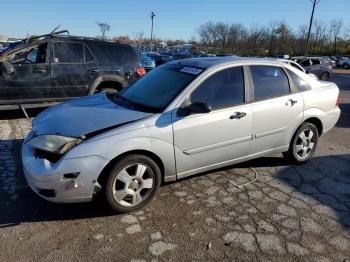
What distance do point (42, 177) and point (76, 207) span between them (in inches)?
26.0

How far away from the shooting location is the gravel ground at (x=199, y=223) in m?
3.32

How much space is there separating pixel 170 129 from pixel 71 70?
15.4ft

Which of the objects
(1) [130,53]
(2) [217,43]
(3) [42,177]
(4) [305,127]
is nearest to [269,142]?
(4) [305,127]

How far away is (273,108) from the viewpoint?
16.2 ft

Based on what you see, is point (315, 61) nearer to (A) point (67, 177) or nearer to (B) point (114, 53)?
(B) point (114, 53)

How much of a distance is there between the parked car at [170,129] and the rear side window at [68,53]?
3325mm

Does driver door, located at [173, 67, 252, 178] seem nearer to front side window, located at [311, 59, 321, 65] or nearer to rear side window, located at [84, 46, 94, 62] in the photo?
rear side window, located at [84, 46, 94, 62]

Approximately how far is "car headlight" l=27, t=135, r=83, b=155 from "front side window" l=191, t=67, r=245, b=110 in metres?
1.45

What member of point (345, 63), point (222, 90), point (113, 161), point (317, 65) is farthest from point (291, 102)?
point (345, 63)

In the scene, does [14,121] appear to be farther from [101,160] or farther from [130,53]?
[101,160]

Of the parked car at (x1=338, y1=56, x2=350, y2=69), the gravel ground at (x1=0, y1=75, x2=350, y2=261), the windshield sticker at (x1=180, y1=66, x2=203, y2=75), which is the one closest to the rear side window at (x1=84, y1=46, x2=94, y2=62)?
the gravel ground at (x1=0, y1=75, x2=350, y2=261)

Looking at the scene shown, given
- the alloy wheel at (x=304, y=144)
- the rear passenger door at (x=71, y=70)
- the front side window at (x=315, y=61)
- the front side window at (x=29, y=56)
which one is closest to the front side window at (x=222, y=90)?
the alloy wheel at (x=304, y=144)

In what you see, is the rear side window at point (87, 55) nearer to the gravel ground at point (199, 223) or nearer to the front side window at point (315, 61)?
the gravel ground at point (199, 223)

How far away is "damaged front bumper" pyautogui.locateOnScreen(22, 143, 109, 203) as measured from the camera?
353 centimetres
